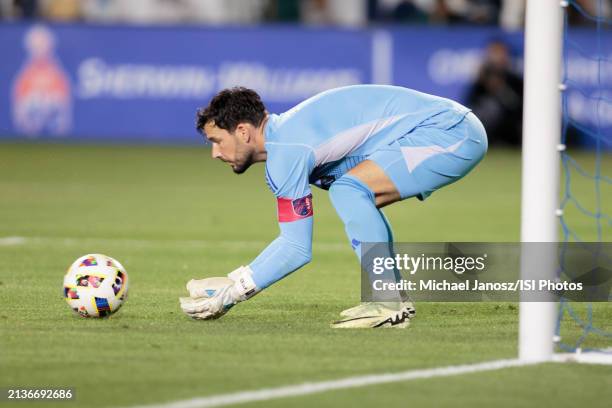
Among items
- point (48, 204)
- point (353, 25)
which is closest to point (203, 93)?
point (353, 25)

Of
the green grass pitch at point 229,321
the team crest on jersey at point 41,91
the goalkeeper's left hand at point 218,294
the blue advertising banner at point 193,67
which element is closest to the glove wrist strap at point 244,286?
the goalkeeper's left hand at point 218,294

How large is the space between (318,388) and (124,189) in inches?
436

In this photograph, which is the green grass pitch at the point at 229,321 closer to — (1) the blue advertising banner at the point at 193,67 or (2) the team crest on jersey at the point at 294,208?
(2) the team crest on jersey at the point at 294,208

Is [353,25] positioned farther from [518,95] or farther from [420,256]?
[420,256]

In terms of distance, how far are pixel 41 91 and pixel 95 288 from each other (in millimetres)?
14350

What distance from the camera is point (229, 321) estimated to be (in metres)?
7.41

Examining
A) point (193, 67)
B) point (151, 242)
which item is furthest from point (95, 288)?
point (193, 67)

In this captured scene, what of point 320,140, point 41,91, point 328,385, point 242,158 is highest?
point 320,140

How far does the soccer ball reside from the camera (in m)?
7.37

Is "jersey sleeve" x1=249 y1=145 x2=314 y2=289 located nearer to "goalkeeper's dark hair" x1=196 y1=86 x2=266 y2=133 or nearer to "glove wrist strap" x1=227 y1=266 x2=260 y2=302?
"glove wrist strap" x1=227 y1=266 x2=260 y2=302

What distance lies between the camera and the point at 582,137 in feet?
72.2

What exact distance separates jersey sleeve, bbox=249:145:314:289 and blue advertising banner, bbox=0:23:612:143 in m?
14.6

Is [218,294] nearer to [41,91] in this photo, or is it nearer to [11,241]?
[11,241]

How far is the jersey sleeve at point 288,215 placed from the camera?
706 cm
